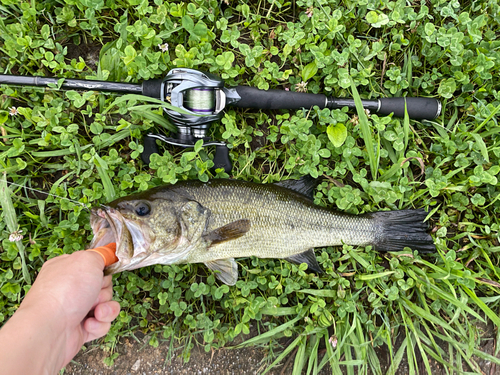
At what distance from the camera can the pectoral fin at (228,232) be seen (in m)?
2.46

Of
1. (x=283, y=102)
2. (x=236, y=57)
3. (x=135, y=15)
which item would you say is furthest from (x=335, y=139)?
(x=135, y=15)

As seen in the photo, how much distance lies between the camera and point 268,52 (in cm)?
288

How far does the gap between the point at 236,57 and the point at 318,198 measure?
1.57m

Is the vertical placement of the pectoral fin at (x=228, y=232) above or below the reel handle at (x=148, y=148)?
below

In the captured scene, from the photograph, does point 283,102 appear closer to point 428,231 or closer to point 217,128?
point 217,128

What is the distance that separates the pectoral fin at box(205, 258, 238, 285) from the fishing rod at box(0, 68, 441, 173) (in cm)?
83

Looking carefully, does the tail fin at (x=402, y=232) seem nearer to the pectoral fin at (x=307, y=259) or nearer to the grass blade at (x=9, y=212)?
the pectoral fin at (x=307, y=259)

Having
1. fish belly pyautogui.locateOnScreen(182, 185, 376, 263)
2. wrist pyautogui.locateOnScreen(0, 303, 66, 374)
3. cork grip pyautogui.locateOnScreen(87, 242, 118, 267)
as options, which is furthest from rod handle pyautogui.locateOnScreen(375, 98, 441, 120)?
wrist pyautogui.locateOnScreen(0, 303, 66, 374)

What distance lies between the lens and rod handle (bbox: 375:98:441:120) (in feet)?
9.06

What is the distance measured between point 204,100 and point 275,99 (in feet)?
2.16

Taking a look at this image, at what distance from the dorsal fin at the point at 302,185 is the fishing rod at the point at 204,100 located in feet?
1.81

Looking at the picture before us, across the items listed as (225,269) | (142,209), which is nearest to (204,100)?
(142,209)

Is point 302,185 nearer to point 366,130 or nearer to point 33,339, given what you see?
point 366,130

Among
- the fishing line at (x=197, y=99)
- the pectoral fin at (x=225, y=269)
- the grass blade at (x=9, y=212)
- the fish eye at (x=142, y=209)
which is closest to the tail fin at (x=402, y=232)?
the pectoral fin at (x=225, y=269)
